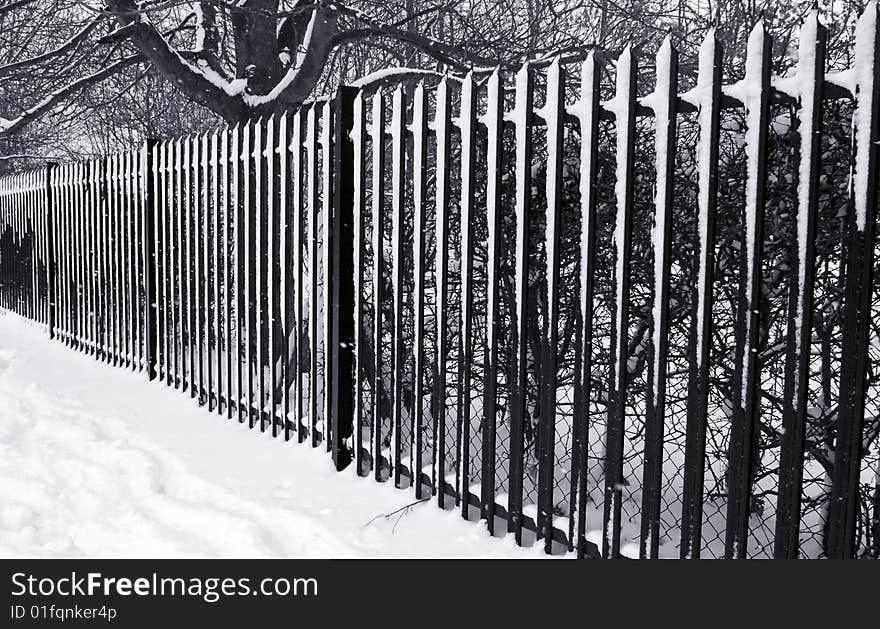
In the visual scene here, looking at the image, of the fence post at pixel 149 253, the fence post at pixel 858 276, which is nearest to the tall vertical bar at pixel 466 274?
the fence post at pixel 858 276

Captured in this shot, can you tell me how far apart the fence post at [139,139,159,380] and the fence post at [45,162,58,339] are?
3032mm

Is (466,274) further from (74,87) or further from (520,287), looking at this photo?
(74,87)

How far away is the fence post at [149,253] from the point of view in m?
6.36

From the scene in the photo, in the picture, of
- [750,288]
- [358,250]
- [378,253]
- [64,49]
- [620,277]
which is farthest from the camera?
[64,49]

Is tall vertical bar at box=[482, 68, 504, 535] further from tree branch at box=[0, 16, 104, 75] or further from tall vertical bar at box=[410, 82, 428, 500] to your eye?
tree branch at box=[0, 16, 104, 75]

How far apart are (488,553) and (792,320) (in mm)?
1543

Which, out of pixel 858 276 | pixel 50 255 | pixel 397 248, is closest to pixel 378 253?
→ pixel 397 248

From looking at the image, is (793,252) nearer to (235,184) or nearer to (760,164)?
(760,164)

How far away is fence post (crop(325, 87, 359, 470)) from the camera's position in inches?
157

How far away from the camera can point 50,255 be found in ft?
29.7

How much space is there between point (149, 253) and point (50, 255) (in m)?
3.44

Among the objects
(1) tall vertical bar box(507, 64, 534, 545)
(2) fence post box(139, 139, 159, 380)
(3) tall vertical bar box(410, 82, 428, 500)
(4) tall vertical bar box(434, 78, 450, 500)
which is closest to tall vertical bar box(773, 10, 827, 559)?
(1) tall vertical bar box(507, 64, 534, 545)

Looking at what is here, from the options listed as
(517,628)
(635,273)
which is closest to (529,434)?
(635,273)

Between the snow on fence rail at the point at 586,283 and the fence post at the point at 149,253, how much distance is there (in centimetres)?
2
